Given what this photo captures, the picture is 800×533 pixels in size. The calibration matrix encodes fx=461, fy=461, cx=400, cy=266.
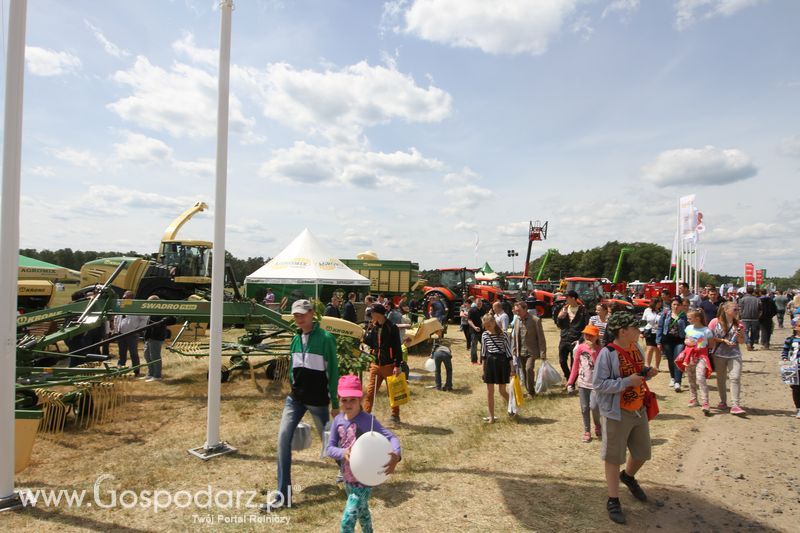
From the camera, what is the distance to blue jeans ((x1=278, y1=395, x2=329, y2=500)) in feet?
12.6

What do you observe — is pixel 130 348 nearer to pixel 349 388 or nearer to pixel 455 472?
pixel 455 472

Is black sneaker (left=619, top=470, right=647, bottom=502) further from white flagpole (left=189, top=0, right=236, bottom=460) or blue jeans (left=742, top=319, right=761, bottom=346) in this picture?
blue jeans (left=742, top=319, right=761, bottom=346)

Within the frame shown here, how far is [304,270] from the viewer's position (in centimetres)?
1586

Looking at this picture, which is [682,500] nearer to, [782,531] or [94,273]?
[782,531]

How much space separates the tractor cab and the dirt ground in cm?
1033

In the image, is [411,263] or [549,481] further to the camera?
[411,263]

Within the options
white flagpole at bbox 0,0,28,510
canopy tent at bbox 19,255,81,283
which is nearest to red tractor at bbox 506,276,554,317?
white flagpole at bbox 0,0,28,510

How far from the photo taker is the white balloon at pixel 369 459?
8.61 ft

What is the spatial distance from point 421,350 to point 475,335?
2568 mm

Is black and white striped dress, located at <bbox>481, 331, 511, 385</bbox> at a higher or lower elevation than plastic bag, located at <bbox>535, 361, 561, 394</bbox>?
higher

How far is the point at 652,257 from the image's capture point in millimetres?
78250

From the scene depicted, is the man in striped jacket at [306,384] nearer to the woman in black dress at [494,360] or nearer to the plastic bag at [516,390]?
the woman in black dress at [494,360]

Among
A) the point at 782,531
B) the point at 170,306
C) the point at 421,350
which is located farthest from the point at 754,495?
the point at 421,350

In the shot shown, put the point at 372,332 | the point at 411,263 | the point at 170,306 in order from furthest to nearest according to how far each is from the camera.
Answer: the point at 411,263 < the point at 170,306 < the point at 372,332
